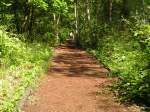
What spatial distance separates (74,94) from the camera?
1362cm

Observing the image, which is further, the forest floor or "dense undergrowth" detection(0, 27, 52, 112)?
the forest floor

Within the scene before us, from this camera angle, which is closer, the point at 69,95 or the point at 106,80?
the point at 69,95

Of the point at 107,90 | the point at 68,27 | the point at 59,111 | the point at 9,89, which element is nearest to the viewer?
the point at 59,111

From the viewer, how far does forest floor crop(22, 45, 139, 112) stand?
37.7 feet

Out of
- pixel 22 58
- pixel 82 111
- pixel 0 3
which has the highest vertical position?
pixel 0 3

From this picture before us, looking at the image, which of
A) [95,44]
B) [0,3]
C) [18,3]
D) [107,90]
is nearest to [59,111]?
[107,90]

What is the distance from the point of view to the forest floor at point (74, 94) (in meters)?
11.5

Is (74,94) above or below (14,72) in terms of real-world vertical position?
below

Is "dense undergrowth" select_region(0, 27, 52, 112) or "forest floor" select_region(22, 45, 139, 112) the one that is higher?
"dense undergrowth" select_region(0, 27, 52, 112)

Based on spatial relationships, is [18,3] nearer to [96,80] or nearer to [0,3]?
[0,3]

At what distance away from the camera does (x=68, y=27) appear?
60.2 meters

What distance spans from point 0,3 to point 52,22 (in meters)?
23.9

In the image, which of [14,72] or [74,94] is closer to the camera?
[74,94]

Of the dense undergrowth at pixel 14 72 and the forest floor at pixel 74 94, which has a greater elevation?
the dense undergrowth at pixel 14 72
